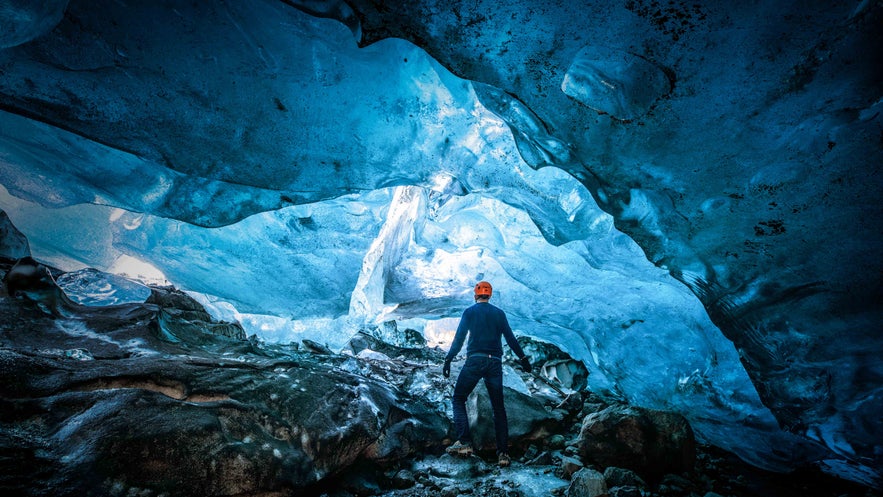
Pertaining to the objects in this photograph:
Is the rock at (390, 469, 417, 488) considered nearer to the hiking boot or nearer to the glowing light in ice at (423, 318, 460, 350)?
the hiking boot

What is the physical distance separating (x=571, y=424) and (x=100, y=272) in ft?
30.5

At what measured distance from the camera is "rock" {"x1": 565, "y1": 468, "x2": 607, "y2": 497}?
2.17 m

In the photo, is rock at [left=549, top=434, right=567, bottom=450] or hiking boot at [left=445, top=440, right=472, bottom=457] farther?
rock at [left=549, top=434, right=567, bottom=450]

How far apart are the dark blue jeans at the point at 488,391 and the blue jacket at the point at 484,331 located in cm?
10

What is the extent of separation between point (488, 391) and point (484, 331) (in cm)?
60

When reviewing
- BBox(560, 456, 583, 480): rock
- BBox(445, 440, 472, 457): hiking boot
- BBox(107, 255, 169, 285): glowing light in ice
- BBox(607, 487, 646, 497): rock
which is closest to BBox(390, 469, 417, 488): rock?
BBox(445, 440, 472, 457): hiking boot

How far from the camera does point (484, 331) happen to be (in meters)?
3.53

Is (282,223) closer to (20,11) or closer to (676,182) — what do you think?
(20,11)

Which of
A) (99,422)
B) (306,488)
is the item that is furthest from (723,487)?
(99,422)

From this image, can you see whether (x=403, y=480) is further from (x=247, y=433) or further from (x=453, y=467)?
(x=247, y=433)

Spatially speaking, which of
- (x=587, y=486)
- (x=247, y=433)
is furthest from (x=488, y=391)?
(x=247, y=433)

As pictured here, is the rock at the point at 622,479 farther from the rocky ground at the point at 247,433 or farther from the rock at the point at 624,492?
the rock at the point at 624,492

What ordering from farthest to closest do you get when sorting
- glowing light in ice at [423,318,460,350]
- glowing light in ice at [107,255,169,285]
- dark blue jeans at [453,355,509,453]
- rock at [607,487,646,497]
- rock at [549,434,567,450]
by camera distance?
1. glowing light in ice at [423,318,460,350]
2. glowing light in ice at [107,255,169,285]
3. rock at [549,434,567,450]
4. dark blue jeans at [453,355,509,453]
5. rock at [607,487,646,497]

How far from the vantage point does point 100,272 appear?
6742 millimetres
